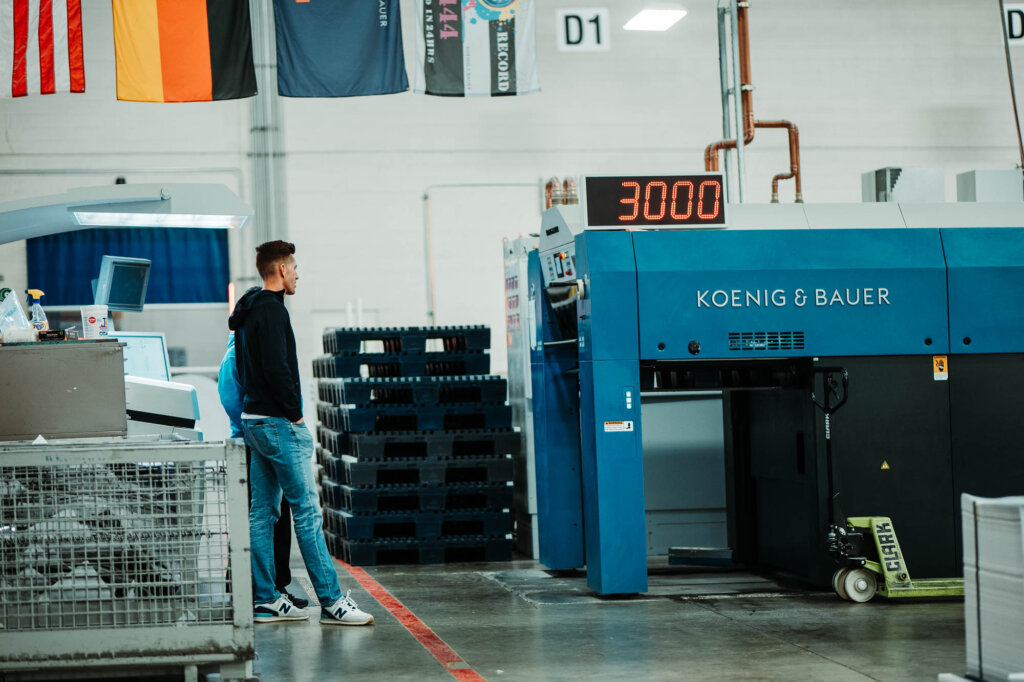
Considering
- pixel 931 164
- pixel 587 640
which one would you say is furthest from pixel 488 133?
pixel 587 640

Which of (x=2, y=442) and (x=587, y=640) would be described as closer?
(x=2, y=442)

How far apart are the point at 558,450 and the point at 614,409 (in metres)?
1.41

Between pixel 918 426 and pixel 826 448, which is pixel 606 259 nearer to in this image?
pixel 826 448

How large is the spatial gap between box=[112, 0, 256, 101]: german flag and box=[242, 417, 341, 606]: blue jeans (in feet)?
15.9

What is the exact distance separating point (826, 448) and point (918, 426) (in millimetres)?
661

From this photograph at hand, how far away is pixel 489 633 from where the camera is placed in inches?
254

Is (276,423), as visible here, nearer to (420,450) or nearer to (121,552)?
(121,552)

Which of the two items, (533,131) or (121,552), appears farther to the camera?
(533,131)

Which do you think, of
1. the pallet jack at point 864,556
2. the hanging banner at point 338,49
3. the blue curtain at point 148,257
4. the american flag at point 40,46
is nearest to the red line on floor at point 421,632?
the pallet jack at point 864,556

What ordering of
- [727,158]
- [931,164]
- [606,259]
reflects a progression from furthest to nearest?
[931,164]
[727,158]
[606,259]

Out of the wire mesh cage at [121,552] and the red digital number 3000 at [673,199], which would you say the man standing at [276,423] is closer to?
the wire mesh cage at [121,552]

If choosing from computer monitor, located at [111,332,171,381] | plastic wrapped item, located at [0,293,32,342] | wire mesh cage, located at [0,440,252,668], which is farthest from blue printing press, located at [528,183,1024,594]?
plastic wrapped item, located at [0,293,32,342]

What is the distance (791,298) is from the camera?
748 cm

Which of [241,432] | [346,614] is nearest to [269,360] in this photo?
[241,432]
